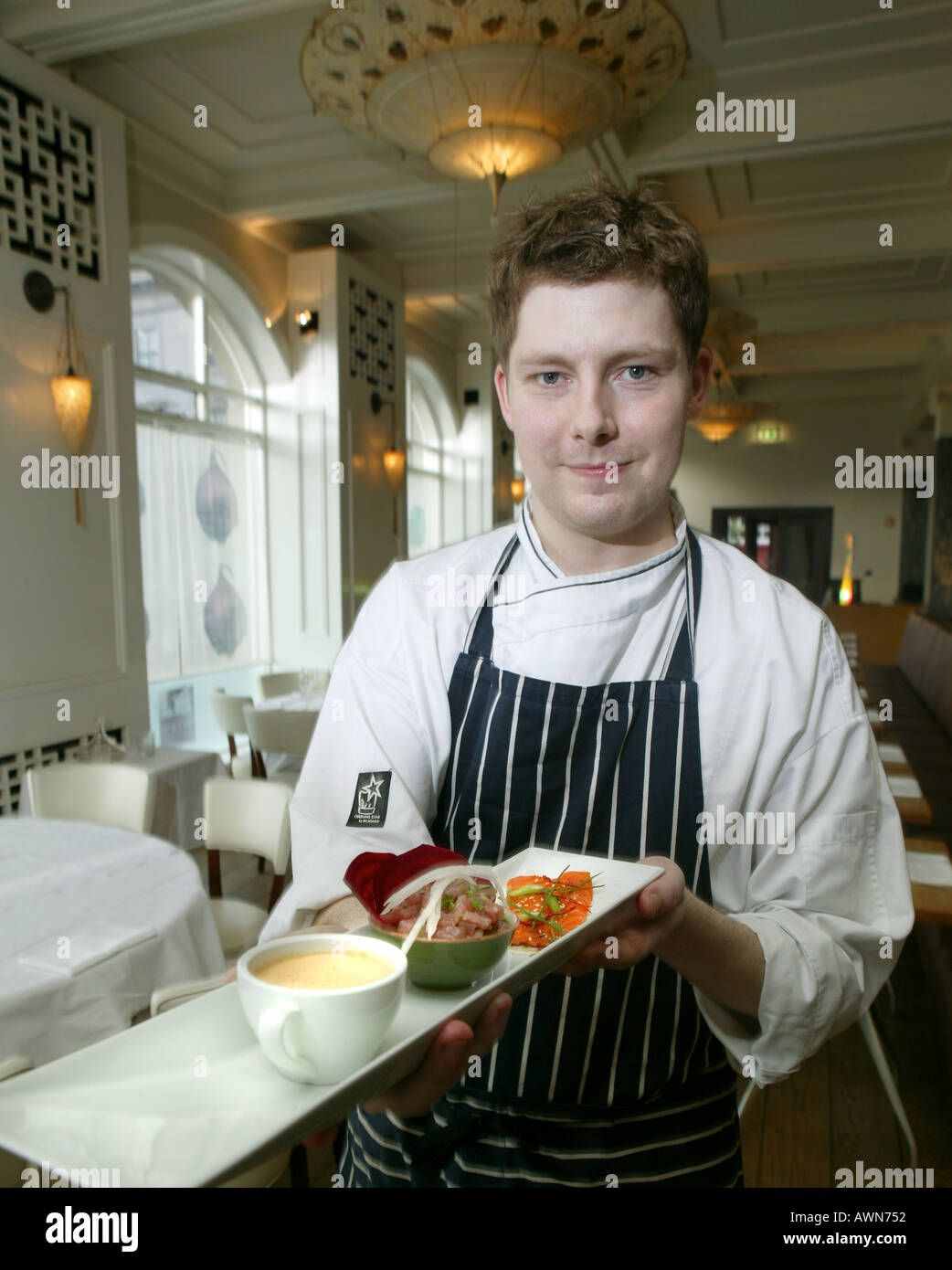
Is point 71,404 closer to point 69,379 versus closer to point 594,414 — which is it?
point 69,379

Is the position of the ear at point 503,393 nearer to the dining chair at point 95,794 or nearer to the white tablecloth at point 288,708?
the dining chair at point 95,794

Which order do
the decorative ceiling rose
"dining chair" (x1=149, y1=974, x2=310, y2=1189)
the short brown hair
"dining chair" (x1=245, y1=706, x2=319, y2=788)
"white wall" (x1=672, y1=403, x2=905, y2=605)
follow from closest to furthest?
1. the short brown hair
2. "dining chair" (x1=149, y1=974, x2=310, y2=1189)
3. the decorative ceiling rose
4. "dining chair" (x1=245, y1=706, x2=319, y2=788)
5. "white wall" (x1=672, y1=403, x2=905, y2=605)

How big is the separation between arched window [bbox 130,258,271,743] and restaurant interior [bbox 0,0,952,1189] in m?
0.03

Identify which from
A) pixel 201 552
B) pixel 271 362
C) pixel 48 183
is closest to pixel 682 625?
pixel 48 183

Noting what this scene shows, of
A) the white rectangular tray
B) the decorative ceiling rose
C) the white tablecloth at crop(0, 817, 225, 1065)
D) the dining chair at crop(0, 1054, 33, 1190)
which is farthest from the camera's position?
the decorative ceiling rose

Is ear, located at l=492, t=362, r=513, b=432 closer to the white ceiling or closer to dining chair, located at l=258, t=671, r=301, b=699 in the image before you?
the white ceiling

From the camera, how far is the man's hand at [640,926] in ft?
2.82

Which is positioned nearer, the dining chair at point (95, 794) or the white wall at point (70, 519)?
the dining chair at point (95, 794)

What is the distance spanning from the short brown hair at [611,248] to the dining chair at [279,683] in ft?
16.1

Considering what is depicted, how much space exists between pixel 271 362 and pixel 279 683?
2449 millimetres

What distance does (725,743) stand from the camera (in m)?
1.05

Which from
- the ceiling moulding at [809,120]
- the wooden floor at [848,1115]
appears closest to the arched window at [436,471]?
the ceiling moulding at [809,120]

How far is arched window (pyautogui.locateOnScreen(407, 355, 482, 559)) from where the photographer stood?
946 centimetres

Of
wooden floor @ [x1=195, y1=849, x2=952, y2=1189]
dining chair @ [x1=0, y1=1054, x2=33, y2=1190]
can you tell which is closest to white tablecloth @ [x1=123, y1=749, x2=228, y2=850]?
wooden floor @ [x1=195, y1=849, x2=952, y2=1189]
